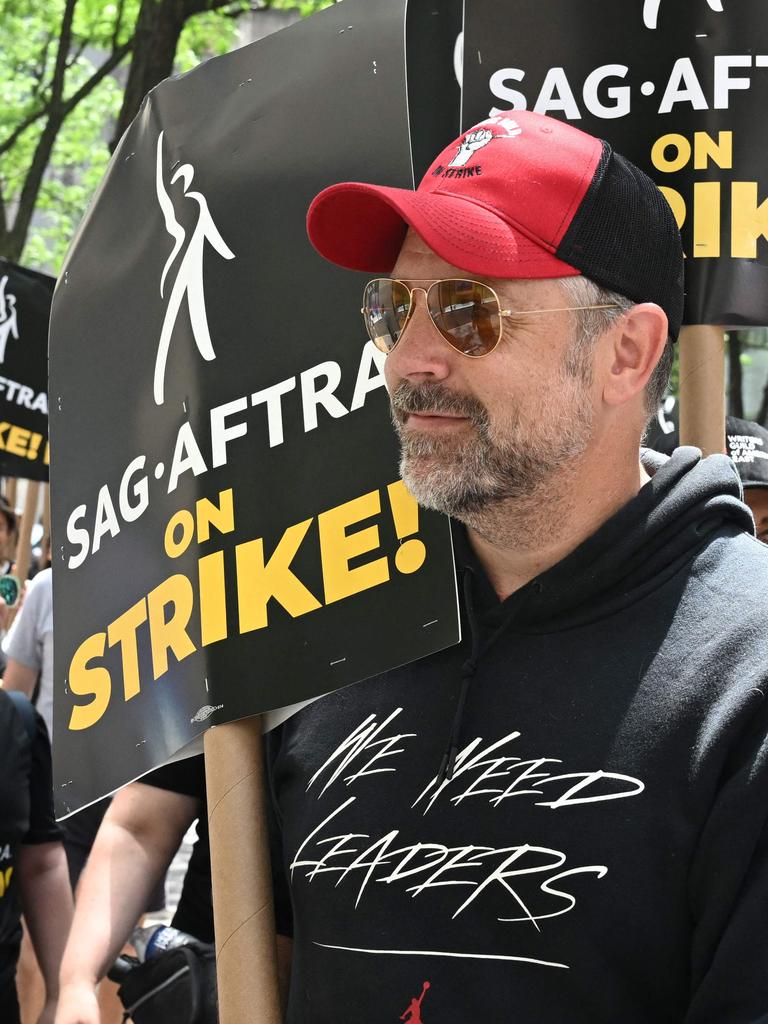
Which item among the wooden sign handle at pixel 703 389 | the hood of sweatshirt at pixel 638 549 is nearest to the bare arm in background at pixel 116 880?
the hood of sweatshirt at pixel 638 549

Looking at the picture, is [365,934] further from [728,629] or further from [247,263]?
[247,263]

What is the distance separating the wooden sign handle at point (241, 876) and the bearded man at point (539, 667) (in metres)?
0.07

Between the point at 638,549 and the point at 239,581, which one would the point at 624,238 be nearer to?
the point at 638,549

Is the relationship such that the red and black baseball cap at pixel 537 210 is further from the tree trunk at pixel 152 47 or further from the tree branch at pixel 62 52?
the tree branch at pixel 62 52

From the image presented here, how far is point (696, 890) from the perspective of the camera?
170 cm

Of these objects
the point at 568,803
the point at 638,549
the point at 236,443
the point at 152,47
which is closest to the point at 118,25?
the point at 152,47

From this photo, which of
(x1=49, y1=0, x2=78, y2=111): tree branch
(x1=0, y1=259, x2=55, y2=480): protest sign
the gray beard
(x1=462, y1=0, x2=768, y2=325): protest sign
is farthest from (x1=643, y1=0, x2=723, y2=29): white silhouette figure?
(x1=49, y1=0, x2=78, y2=111): tree branch

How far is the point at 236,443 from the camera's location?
88.9 inches

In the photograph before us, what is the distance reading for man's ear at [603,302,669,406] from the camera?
6.39 ft

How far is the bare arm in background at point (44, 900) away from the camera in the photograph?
364 centimetres

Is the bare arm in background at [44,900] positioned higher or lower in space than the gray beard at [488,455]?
lower

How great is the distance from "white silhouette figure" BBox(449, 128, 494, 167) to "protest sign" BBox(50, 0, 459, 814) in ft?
0.52

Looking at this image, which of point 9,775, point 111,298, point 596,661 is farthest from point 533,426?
point 9,775

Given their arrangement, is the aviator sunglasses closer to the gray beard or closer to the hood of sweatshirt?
the gray beard
